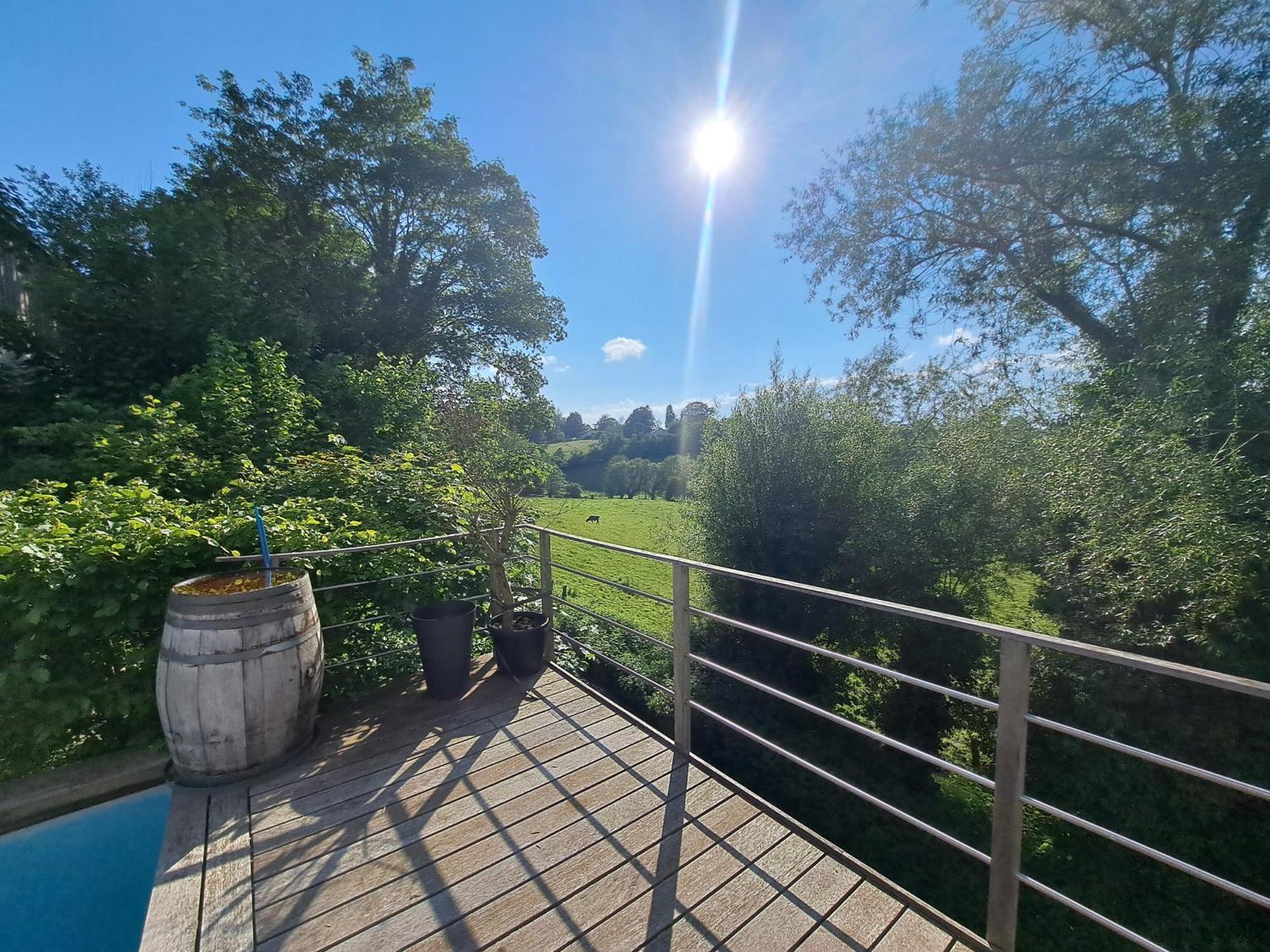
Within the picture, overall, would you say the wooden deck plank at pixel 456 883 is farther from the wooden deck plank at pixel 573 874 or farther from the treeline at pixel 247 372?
the treeline at pixel 247 372

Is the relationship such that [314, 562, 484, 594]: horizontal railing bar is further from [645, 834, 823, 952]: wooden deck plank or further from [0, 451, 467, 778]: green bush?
Answer: [645, 834, 823, 952]: wooden deck plank

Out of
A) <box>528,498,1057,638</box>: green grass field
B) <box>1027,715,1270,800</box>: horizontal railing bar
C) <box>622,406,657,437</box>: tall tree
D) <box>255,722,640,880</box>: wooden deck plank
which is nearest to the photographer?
<box>1027,715,1270,800</box>: horizontal railing bar

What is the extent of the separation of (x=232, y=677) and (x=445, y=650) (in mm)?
966

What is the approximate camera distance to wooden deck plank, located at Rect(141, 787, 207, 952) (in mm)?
1458

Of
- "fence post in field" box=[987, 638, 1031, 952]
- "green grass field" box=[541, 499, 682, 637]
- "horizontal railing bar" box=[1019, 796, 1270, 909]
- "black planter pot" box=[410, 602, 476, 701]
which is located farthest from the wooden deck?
"green grass field" box=[541, 499, 682, 637]

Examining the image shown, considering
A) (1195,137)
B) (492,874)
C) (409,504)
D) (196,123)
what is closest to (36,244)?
(196,123)

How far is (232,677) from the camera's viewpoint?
2.04m

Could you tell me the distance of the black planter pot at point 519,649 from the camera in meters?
3.03

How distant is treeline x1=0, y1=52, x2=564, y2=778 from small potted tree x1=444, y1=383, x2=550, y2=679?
0.09 m

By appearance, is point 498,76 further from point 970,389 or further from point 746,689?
point 746,689

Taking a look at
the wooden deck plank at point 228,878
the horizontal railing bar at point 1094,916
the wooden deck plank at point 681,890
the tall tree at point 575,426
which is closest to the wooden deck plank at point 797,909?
the wooden deck plank at point 681,890

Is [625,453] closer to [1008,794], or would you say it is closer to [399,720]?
[399,720]

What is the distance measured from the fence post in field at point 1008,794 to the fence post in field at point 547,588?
94.4 inches

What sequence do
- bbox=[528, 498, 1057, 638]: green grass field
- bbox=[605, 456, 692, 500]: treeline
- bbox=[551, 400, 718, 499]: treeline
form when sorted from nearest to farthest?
bbox=[528, 498, 1057, 638]: green grass field
bbox=[605, 456, 692, 500]: treeline
bbox=[551, 400, 718, 499]: treeline
